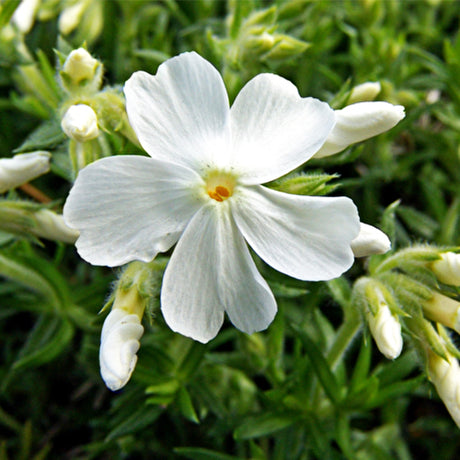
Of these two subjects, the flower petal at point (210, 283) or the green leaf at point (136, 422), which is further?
the green leaf at point (136, 422)

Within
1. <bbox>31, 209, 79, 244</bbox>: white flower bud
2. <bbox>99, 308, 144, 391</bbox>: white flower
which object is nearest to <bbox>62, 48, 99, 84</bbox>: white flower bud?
<bbox>31, 209, 79, 244</bbox>: white flower bud

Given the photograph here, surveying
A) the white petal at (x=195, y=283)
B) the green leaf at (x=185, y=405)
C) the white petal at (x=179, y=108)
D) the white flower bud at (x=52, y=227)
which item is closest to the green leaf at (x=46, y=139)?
the white flower bud at (x=52, y=227)

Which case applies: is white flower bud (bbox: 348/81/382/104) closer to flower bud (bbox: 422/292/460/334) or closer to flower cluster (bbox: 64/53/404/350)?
flower cluster (bbox: 64/53/404/350)

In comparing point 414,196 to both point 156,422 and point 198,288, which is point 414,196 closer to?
point 156,422

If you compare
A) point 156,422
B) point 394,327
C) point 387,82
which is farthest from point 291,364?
point 387,82

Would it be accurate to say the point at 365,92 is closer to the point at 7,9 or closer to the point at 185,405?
the point at 185,405

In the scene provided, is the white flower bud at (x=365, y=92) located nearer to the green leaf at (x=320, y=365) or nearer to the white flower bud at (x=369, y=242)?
the white flower bud at (x=369, y=242)
